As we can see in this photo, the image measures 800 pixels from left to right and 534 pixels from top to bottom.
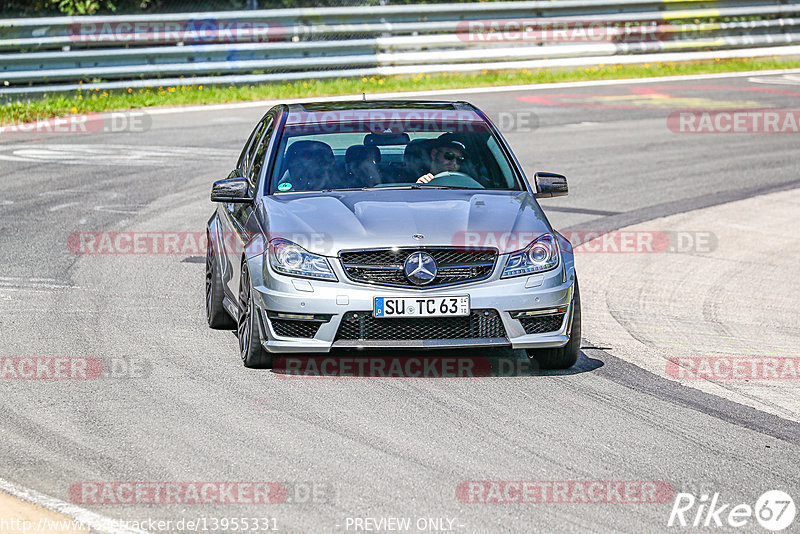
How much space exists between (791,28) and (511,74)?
23.1ft

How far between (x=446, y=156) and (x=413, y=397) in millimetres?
2243

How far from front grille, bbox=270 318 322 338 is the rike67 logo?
2.60m

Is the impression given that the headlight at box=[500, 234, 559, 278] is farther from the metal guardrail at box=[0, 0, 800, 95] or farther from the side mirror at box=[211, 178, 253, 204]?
the metal guardrail at box=[0, 0, 800, 95]

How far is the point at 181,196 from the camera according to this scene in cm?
1468

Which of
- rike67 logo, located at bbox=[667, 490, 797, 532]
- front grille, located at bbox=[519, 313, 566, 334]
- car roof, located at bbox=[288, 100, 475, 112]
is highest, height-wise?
car roof, located at bbox=[288, 100, 475, 112]

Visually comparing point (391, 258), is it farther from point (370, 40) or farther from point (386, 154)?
point (370, 40)

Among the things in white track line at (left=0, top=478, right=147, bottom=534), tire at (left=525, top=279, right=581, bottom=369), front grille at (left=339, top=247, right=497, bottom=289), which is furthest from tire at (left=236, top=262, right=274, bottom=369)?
white track line at (left=0, top=478, right=147, bottom=534)

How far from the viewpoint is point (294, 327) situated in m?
7.46

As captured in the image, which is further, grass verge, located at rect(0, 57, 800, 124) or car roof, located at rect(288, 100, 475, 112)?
grass verge, located at rect(0, 57, 800, 124)

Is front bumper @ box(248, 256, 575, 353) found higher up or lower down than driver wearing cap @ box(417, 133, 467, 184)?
lower down

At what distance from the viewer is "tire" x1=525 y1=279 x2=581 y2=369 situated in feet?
25.4

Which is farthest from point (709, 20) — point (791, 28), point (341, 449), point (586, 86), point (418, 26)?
point (341, 449)

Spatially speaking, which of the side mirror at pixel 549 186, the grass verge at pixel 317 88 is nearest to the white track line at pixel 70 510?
the side mirror at pixel 549 186

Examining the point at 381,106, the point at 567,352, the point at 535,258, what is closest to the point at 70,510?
the point at 535,258
